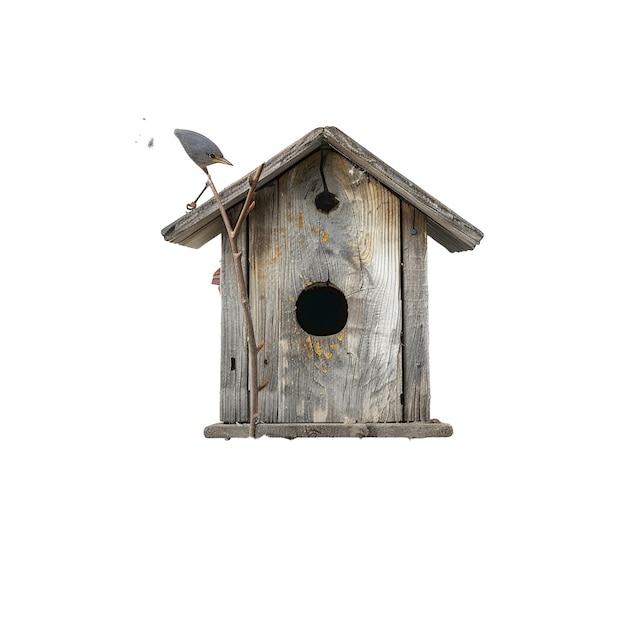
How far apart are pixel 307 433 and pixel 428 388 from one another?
18.8 inches

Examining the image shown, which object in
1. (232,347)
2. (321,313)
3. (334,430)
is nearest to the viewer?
(334,430)

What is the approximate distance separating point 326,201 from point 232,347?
2.09 ft

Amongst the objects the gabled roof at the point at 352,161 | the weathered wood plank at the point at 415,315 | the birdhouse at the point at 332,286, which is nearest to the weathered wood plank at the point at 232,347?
the birdhouse at the point at 332,286

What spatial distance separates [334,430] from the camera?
334 centimetres

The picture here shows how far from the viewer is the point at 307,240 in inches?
137

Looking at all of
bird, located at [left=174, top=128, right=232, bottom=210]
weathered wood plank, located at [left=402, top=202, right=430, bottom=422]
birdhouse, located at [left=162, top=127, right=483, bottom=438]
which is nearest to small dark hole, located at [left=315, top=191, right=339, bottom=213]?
birdhouse, located at [left=162, top=127, right=483, bottom=438]

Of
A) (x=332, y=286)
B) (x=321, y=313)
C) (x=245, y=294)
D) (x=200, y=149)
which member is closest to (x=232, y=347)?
(x=245, y=294)

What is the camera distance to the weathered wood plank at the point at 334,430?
3.33m

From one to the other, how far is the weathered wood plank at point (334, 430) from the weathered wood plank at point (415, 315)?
100 mm

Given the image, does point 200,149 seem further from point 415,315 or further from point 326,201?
point 415,315

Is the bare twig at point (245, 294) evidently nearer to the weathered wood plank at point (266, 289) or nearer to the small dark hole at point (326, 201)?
the weathered wood plank at point (266, 289)

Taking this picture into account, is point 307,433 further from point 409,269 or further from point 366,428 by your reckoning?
point 409,269

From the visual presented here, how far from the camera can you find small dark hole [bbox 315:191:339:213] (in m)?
3.51

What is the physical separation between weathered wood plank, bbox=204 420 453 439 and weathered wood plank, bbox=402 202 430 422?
0.10 m
